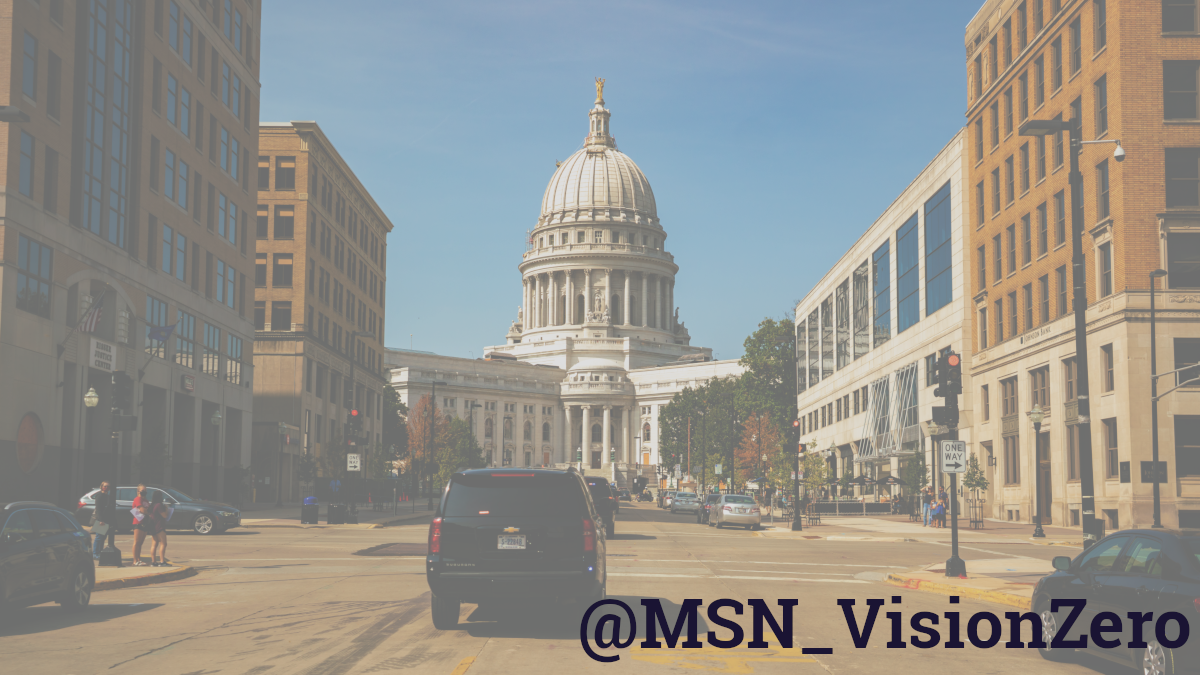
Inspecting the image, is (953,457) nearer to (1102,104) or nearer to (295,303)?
A: (1102,104)

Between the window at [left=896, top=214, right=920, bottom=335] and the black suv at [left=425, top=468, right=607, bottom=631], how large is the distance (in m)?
57.4

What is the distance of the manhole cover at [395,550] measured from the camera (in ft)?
96.9

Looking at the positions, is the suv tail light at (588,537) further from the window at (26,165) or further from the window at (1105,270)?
the window at (1105,270)

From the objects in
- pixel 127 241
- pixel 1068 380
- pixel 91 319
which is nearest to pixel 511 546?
pixel 91 319

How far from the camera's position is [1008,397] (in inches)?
2196

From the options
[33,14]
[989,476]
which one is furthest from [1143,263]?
[33,14]

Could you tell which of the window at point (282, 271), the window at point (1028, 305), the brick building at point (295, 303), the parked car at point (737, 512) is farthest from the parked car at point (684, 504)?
the window at point (282, 271)

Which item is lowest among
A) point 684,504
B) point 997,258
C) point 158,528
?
point 684,504

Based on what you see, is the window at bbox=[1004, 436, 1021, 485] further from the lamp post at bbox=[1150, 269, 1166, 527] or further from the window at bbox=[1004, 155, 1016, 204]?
the lamp post at bbox=[1150, 269, 1166, 527]

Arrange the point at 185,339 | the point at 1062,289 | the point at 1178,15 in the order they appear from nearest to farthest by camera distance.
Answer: the point at 1178,15
the point at 1062,289
the point at 185,339

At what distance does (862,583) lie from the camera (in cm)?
2259

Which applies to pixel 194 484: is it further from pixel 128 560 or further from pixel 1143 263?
pixel 1143 263

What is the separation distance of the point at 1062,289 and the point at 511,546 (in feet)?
Answer: 132

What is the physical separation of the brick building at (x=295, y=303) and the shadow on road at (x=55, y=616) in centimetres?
5407
